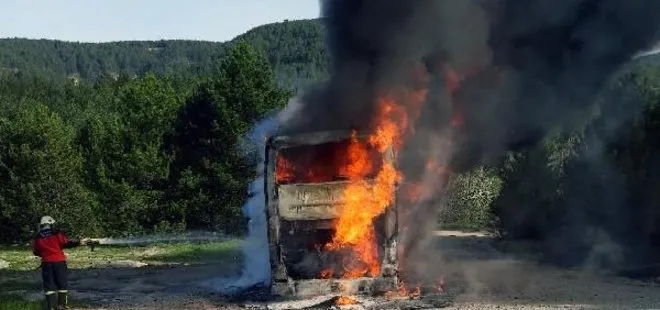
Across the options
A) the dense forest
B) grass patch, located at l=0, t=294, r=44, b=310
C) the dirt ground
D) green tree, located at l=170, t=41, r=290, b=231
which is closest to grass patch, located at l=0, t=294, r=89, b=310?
grass patch, located at l=0, t=294, r=44, b=310

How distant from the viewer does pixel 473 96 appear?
14.1 meters

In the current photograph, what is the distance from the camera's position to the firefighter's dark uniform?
39.0ft

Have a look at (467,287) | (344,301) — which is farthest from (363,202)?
(467,287)

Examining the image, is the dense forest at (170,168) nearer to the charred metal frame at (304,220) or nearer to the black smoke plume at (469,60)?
the black smoke plume at (469,60)

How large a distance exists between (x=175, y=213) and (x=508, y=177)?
23029 mm

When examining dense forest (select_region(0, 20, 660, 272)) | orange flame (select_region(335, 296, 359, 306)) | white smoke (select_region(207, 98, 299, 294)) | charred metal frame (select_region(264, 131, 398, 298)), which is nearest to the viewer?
orange flame (select_region(335, 296, 359, 306))

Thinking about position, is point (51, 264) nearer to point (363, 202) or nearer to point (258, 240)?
point (258, 240)

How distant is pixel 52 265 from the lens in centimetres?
1195

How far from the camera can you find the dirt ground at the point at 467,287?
11.5 meters

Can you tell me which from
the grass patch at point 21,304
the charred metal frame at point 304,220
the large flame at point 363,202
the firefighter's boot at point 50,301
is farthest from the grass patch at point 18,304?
the large flame at point 363,202

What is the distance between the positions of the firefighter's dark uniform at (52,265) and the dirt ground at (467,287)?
39.2 inches

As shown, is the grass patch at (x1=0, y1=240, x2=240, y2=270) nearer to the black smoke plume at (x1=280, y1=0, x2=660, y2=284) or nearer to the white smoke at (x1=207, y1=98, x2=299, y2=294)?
the white smoke at (x1=207, y1=98, x2=299, y2=294)

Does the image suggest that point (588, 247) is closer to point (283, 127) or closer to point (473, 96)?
point (473, 96)

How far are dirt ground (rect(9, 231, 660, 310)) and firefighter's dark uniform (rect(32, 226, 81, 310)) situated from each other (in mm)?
995
